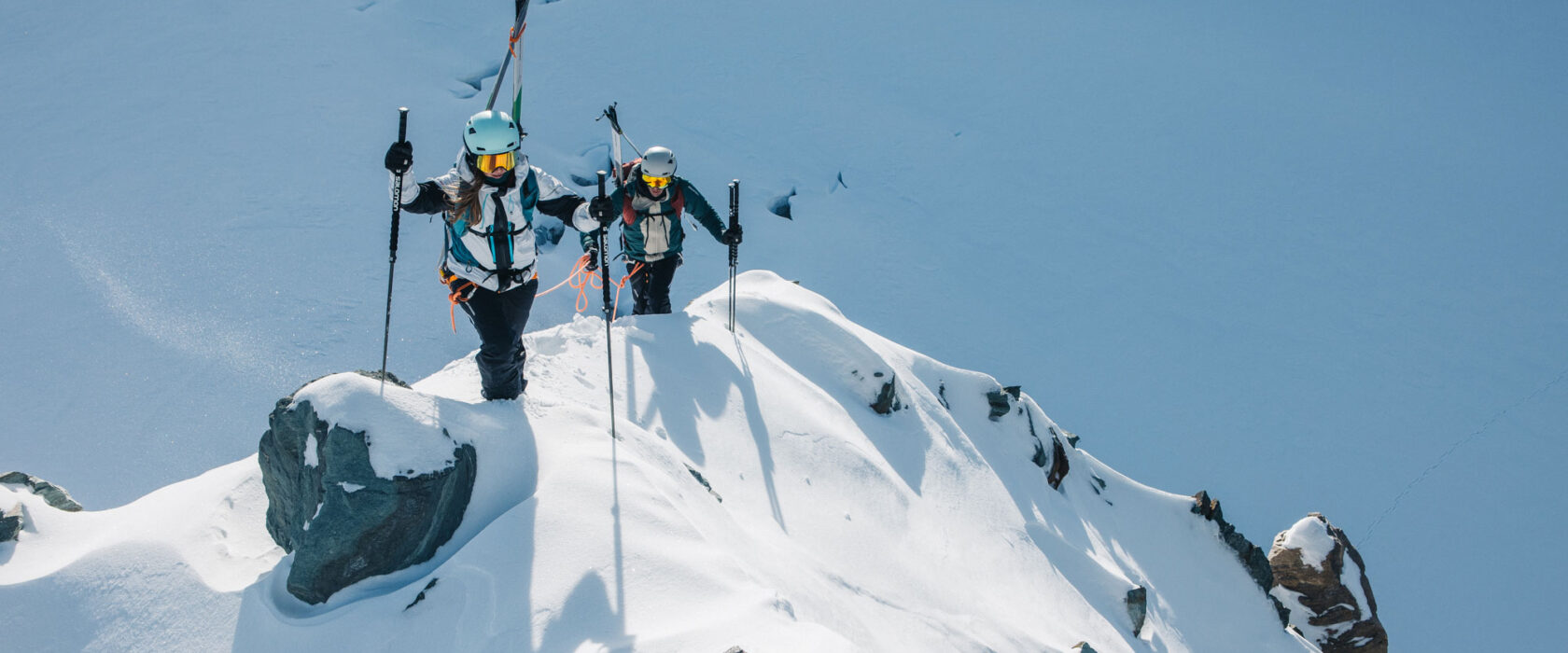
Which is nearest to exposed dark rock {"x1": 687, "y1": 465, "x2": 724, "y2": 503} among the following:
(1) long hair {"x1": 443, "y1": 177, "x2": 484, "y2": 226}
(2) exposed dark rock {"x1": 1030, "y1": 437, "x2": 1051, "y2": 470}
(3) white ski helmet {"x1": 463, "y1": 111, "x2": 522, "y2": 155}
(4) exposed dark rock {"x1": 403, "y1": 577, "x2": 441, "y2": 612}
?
(4) exposed dark rock {"x1": 403, "y1": 577, "x2": 441, "y2": 612}

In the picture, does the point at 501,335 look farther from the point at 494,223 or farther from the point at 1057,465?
the point at 1057,465

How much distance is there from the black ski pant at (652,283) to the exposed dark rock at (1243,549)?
24.1ft

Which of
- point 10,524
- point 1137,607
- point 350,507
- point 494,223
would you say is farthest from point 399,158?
point 1137,607

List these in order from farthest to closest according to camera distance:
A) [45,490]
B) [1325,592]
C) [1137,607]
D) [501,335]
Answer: [1325,592]
[1137,607]
[45,490]
[501,335]

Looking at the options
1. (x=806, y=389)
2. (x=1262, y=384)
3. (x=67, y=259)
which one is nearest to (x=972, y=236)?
(x=1262, y=384)

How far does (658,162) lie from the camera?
807 centimetres

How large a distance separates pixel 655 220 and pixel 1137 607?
6038mm

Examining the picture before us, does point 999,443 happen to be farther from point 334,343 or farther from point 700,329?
point 334,343

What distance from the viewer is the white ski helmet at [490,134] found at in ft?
17.8

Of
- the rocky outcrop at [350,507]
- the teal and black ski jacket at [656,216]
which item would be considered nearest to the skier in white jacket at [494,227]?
the rocky outcrop at [350,507]

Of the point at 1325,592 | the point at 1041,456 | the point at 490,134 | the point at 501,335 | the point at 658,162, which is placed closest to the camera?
the point at 490,134

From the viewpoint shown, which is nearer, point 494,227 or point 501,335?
point 494,227

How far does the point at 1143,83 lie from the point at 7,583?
88.7 feet

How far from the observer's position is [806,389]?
8570 mm
